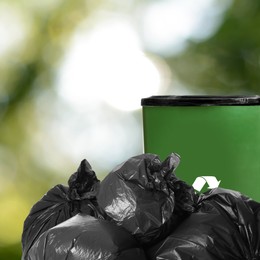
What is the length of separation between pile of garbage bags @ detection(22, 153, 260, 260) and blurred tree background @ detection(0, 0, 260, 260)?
8.96 feet

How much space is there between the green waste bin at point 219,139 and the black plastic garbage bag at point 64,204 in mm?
801

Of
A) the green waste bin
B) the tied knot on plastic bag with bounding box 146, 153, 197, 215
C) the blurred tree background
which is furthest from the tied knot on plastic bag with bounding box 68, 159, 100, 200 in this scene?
the blurred tree background

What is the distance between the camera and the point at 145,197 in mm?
2055

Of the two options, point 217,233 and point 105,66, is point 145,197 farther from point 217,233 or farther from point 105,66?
point 105,66

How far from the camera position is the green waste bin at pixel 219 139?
301 centimetres

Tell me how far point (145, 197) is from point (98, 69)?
294cm

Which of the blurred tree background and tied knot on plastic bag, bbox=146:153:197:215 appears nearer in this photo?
tied knot on plastic bag, bbox=146:153:197:215

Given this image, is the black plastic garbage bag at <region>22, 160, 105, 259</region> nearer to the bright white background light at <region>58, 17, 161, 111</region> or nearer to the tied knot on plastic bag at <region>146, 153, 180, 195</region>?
the tied knot on plastic bag at <region>146, 153, 180, 195</region>

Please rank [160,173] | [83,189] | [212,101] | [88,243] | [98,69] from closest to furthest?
[88,243]
[160,173]
[83,189]
[212,101]
[98,69]

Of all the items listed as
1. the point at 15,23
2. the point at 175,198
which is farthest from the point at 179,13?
the point at 175,198

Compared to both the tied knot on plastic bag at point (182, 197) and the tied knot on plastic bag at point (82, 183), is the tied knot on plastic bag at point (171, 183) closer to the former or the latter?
the tied knot on plastic bag at point (182, 197)

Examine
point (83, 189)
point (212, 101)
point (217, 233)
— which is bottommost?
point (217, 233)

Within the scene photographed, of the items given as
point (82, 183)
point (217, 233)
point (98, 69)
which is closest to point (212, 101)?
point (82, 183)

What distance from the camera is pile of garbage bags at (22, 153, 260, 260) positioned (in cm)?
197
